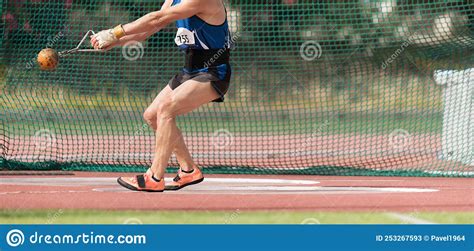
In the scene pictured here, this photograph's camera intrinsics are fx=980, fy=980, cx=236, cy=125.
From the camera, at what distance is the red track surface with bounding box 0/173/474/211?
8.88 m

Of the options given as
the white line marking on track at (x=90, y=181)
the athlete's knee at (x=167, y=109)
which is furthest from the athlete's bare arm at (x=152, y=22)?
the white line marking on track at (x=90, y=181)

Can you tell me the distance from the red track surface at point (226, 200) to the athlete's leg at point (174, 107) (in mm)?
583

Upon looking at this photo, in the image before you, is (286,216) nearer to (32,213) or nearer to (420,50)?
(32,213)

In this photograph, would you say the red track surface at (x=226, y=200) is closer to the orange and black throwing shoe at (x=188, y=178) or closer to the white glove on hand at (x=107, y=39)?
the orange and black throwing shoe at (x=188, y=178)

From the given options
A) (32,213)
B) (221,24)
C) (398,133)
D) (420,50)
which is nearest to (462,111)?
(420,50)

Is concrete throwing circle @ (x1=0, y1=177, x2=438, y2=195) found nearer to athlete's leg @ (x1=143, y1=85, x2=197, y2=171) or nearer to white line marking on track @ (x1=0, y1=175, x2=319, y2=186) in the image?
white line marking on track @ (x1=0, y1=175, x2=319, y2=186)

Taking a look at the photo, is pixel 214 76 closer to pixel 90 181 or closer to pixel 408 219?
pixel 408 219

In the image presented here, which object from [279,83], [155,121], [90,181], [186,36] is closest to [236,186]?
[90,181]

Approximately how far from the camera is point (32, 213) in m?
8.38

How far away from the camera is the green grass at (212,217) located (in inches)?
310

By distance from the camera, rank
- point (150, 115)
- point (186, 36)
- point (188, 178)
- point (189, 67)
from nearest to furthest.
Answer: point (186, 36)
point (189, 67)
point (150, 115)
point (188, 178)

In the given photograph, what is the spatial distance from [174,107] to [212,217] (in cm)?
100

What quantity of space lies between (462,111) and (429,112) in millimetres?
6034

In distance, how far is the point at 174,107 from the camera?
27.5ft
